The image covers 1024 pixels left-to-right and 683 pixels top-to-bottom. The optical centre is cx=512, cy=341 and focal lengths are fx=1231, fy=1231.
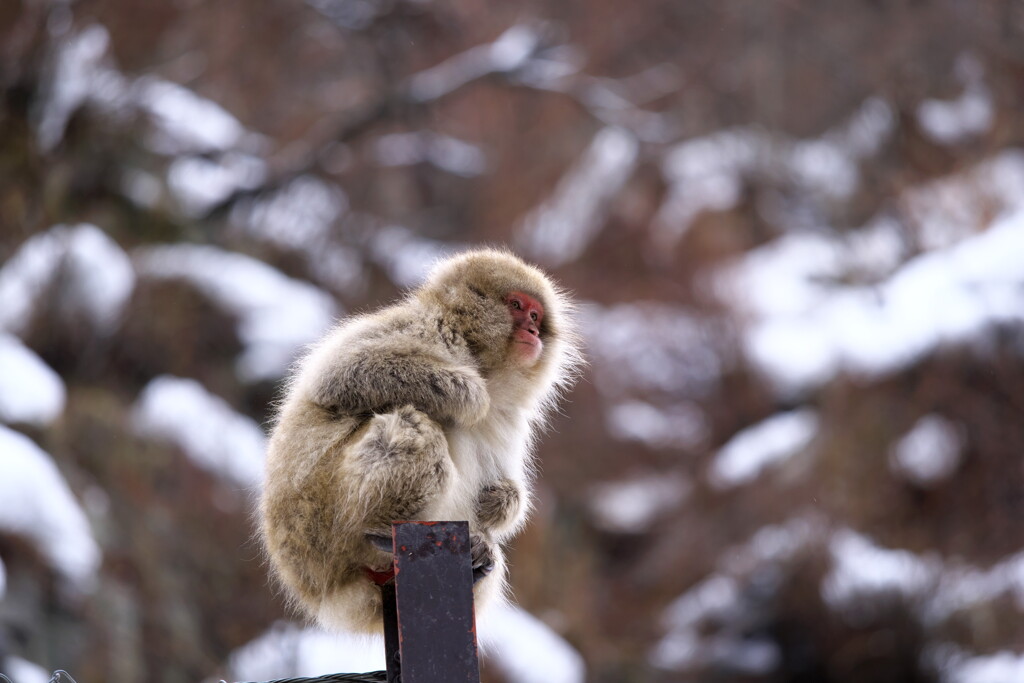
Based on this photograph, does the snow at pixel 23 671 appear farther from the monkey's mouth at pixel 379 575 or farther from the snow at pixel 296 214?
the snow at pixel 296 214

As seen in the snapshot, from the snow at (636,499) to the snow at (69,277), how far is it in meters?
4.11

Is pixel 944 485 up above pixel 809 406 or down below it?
below

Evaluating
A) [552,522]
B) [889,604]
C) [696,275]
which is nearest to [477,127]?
[696,275]

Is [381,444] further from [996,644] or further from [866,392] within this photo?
[866,392]

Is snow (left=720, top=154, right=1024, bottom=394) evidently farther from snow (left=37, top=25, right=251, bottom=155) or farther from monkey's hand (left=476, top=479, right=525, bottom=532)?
monkey's hand (left=476, top=479, right=525, bottom=532)

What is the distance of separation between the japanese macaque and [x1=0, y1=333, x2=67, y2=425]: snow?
208 inches

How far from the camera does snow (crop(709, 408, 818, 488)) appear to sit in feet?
32.5

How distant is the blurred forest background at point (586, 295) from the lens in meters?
8.26

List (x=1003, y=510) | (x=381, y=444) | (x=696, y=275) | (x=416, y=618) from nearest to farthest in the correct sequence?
1. (x=416, y=618)
2. (x=381, y=444)
3. (x=1003, y=510)
4. (x=696, y=275)

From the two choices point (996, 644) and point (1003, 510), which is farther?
Result: point (1003, 510)

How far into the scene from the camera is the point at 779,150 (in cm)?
1155

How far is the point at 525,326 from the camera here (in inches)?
122

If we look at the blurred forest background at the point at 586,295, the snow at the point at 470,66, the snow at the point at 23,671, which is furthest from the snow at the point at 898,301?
the snow at the point at 23,671

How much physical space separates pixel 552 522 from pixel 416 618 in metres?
7.71
